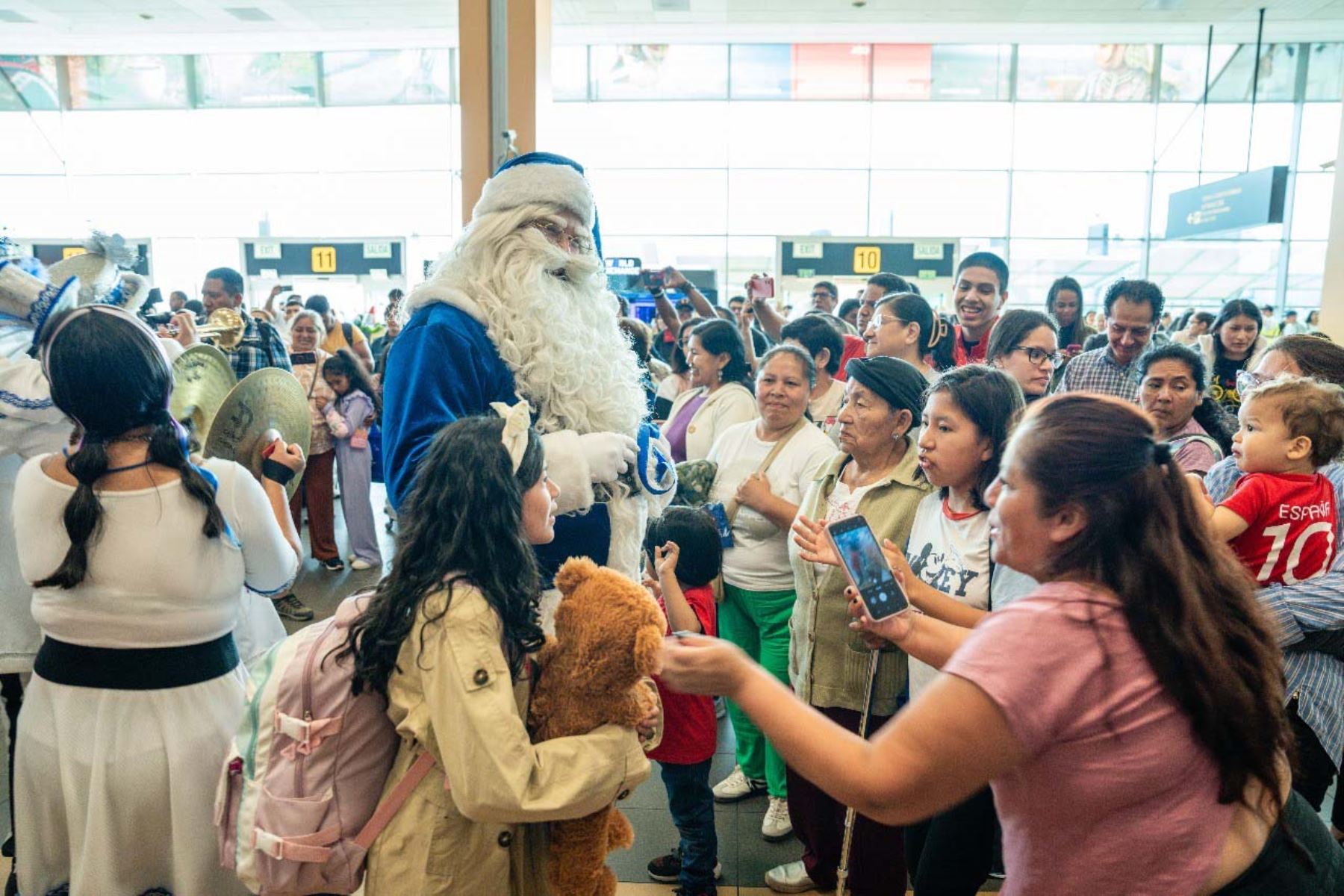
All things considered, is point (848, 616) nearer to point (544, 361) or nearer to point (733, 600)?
point (733, 600)

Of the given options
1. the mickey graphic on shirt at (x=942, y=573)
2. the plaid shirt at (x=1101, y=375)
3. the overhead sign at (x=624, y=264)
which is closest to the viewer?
the mickey graphic on shirt at (x=942, y=573)

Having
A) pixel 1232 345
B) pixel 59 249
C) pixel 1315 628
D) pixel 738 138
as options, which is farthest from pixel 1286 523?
pixel 59 249

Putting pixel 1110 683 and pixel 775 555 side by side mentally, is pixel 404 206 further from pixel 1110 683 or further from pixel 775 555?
pixel 1110 683

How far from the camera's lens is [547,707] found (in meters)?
1.41

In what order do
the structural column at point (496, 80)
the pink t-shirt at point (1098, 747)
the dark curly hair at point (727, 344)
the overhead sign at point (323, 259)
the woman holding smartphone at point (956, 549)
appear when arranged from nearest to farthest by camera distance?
the pink t-shirt at point (1098, 747) → the woman holding smartphone at point (956, 549) → the structural column at point (496, 80) → the dark curly hair at point (727, 344) → the overhead sign at point (323, 259)

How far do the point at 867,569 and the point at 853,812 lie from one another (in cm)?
77

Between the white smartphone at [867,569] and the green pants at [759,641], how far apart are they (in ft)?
3.68

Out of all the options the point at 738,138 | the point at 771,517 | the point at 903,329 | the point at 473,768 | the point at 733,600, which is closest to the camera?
the point at 473,768

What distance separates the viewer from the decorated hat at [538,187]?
2.05m

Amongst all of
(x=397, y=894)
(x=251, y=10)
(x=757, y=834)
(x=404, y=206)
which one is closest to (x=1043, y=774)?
(x=397, y=894)

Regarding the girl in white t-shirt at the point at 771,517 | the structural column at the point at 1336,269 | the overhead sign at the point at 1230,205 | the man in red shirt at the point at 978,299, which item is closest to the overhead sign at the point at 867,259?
the overhead sign at the point at 1230,205

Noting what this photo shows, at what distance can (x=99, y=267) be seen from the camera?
9.57 ft

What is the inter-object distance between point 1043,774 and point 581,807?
2.21 ft

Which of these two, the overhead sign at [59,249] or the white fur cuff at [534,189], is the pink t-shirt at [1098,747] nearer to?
the white fur cuff at [534,189]
